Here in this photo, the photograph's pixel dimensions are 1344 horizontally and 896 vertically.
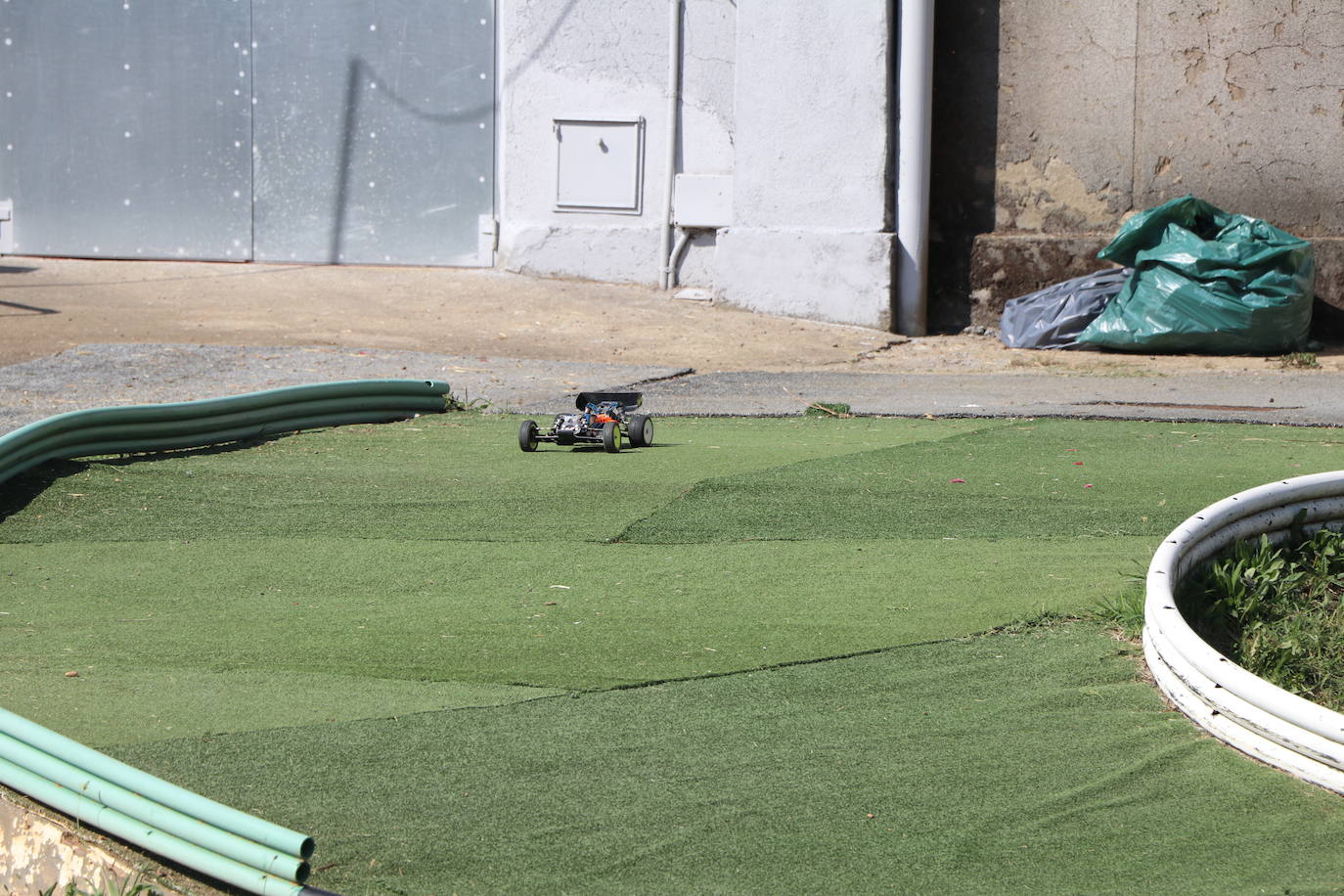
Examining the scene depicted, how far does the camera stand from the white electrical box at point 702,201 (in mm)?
13508

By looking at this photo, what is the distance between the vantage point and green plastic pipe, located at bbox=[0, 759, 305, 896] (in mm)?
2508

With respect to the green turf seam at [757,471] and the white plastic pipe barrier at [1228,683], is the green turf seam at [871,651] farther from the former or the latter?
the green turf seam at [757,471]

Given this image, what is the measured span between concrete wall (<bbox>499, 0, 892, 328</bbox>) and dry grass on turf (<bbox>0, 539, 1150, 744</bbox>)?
764 cm

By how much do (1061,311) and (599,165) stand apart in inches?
195

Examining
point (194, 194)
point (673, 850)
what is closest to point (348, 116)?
point (194, 194)

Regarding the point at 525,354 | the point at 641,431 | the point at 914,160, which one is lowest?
the point at 641,431

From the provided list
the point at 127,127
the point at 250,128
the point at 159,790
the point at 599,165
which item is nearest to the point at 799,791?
the point at 159,790

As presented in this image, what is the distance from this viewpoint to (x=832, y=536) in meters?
5.41

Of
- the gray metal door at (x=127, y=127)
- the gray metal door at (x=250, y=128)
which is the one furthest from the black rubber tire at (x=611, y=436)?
the gray metal door at (x=127, y=127)

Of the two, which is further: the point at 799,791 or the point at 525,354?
the point at 525,354

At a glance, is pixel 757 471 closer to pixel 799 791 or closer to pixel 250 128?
pixel 799 791

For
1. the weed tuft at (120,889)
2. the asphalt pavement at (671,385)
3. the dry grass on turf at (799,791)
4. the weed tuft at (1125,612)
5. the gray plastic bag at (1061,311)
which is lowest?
the weed tuft at (120,889)

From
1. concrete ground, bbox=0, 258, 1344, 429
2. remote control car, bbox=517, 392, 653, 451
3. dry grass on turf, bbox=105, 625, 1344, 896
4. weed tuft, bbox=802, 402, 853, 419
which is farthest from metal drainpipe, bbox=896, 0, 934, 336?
dry grass on turf, bbox=105, 625, 1344, 896

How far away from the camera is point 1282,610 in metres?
4.34
